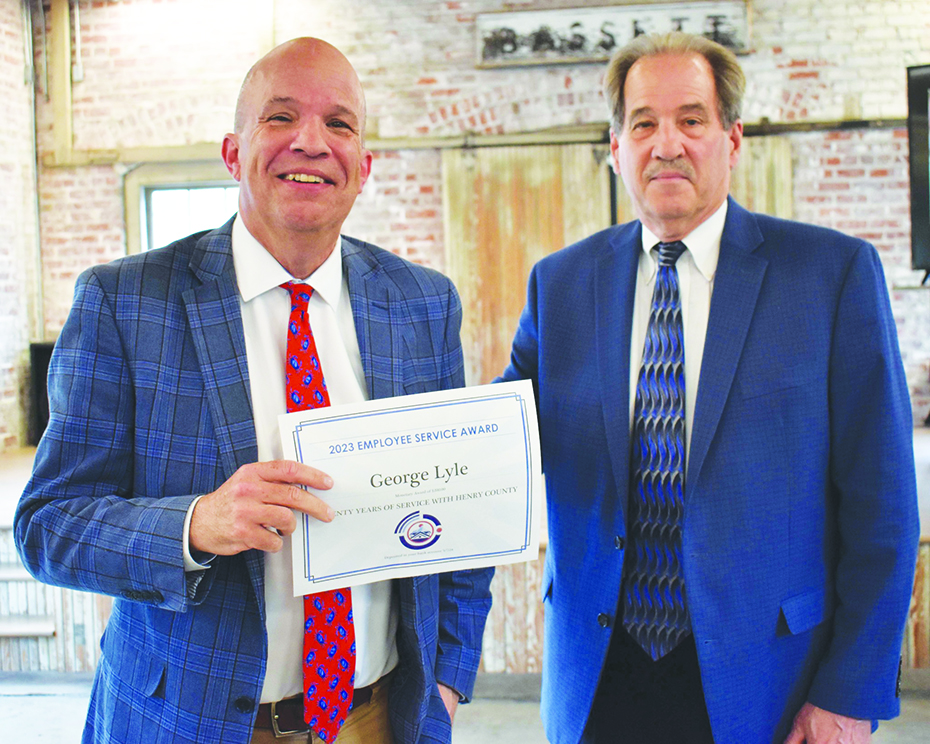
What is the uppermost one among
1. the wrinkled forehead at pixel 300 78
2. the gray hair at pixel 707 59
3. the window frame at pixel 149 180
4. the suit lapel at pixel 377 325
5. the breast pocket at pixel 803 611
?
the window frame at pixel 149 180

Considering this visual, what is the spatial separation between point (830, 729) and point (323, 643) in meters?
0.94

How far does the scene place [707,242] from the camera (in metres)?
1.54

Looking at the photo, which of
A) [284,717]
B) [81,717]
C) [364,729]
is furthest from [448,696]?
[81,717]

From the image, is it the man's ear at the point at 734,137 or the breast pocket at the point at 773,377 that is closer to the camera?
the breast pocket at the point at 773,377

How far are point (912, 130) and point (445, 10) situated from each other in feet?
11.3

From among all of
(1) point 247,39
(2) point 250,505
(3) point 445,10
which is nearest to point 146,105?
(1) point 247,39

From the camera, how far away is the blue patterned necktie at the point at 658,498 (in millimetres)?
1415

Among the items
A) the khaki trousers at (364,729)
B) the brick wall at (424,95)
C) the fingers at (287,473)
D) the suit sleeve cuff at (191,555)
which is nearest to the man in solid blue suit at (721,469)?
the khaki trousers at (364,729)

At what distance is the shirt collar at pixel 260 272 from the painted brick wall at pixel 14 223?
5474 mm

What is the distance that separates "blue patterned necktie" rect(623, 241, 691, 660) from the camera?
1.42 m

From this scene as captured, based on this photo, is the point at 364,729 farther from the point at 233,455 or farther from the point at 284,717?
the point at 233,455

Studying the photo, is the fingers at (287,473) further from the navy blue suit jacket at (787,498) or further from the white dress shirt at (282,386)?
the navy blue suit jacket at (787,498)

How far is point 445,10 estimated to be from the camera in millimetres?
5898

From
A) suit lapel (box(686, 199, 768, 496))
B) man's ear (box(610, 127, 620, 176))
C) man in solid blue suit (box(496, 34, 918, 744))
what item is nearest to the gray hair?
man in solid blue suit (box(496, 34, 918, 744))
